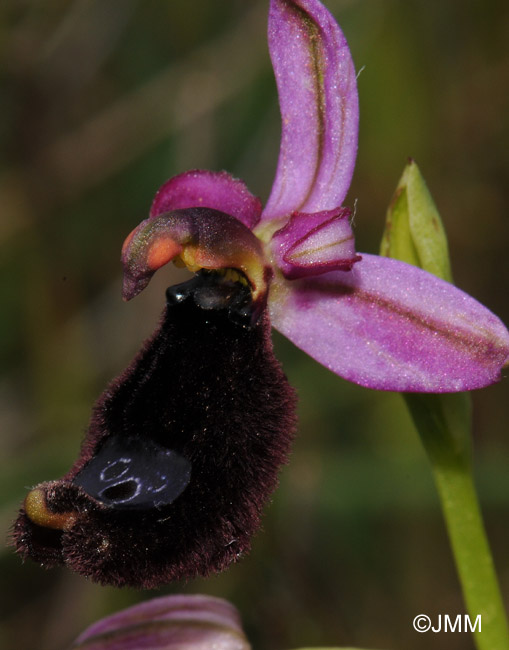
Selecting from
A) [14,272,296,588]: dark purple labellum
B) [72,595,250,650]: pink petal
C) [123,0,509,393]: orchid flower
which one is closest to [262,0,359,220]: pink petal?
[123,0,509,393]: orchid flower

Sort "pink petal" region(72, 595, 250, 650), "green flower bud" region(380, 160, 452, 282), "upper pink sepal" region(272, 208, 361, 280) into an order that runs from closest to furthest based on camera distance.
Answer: "upper pink sepal" region(272, 208, 361, 280), "green flower bud" region(380, 160, 452, 282), "pink petal" region(72, 595, 250, 650)

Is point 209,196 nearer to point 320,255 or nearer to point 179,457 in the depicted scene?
point 320,255

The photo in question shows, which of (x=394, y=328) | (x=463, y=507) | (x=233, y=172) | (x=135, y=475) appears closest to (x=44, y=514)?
(x=135, y=475)

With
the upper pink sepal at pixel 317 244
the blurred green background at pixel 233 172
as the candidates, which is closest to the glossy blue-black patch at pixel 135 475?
the upper pink sepal at pixel 317 244

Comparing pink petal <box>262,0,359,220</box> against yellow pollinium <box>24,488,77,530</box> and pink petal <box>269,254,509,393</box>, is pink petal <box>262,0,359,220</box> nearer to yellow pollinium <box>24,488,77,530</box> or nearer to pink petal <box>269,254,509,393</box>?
pink petal <box>269,254,509,393</box>

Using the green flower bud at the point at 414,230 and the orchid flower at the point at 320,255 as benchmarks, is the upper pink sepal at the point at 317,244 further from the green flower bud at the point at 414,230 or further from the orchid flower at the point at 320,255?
the green flower bud at the point at 414,230

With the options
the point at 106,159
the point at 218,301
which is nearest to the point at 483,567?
the point at 218,301

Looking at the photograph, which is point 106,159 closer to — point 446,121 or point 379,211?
point 379,211
